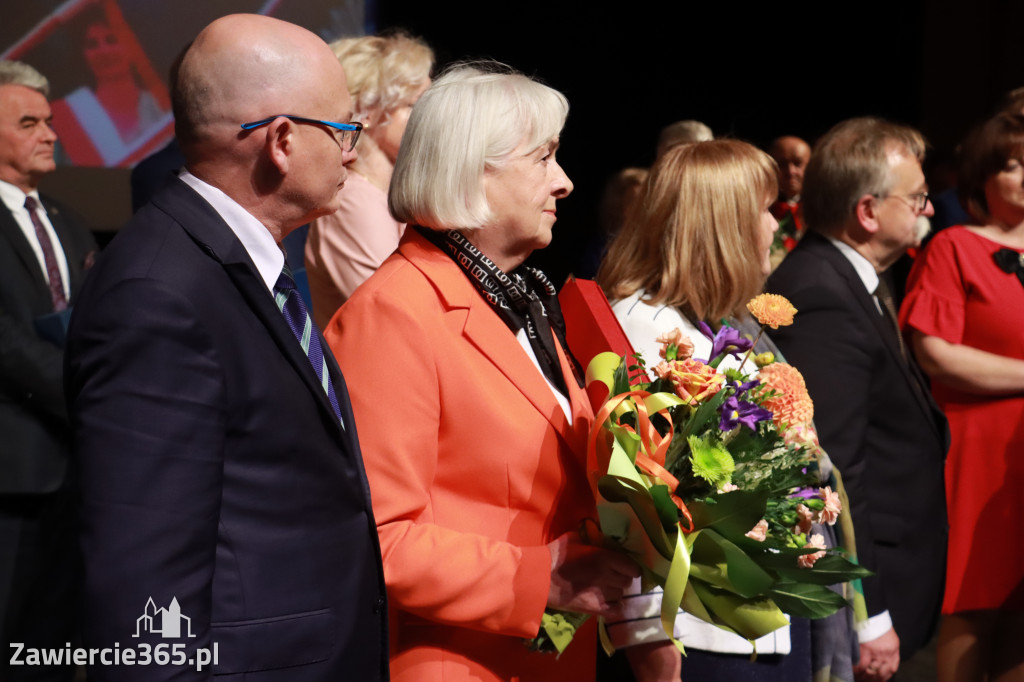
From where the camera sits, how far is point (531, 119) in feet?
5.65

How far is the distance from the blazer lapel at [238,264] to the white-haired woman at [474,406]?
0.29m

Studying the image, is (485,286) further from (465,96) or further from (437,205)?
(465,96)

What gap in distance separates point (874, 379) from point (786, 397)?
1030mm

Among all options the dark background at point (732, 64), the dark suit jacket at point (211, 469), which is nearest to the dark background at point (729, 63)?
the dark background at point (732, 64)

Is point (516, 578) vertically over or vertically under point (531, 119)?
under

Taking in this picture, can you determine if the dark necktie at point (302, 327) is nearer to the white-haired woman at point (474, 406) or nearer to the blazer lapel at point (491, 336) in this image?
the white-haired woman at point (474, 406)

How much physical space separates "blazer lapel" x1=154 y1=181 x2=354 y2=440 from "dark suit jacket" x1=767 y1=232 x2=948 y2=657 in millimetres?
1478

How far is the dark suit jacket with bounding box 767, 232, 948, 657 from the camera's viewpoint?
2.42m

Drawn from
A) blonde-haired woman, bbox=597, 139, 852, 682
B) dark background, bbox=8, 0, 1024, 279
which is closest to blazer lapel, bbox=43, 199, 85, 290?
blonde-haired woman, bbox=597, 139, 852, 682

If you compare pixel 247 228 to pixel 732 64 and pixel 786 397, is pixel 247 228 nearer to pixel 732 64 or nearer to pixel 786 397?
pixel 786 397

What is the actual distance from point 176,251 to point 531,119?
2.40ft

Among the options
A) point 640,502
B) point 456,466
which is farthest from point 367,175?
point 640,502

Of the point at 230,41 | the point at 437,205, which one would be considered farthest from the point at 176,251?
the point at 437,205

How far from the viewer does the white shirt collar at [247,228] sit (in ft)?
4.29
